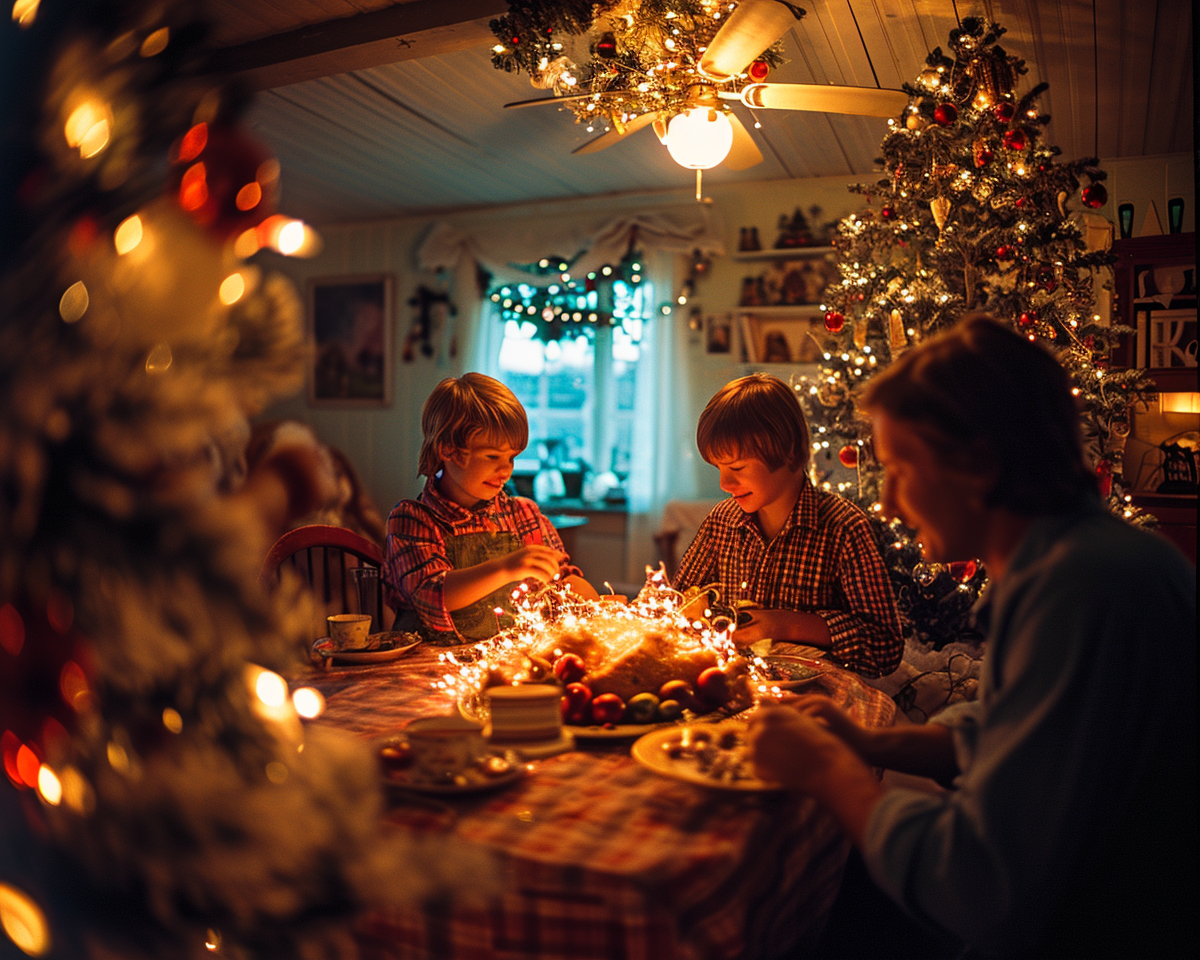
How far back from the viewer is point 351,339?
7129 mm

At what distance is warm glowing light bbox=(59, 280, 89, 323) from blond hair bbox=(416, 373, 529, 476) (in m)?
1.40

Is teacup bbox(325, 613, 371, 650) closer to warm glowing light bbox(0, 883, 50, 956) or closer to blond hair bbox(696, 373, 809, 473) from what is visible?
blond hair bbox(696, 373, 809, 473)

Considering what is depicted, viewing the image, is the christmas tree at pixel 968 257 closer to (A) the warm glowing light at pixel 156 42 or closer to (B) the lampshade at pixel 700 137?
(B) the lampshade at pixel 700 137

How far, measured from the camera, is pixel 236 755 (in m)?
0.79

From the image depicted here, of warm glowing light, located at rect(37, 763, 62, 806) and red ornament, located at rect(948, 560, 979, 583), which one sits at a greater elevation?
warm glowing light, located at rect(37, 763, 62, 806)

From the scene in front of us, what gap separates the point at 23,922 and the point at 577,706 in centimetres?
80

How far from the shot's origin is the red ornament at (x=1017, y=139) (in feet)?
10.5

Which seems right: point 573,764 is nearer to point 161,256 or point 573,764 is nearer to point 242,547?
point 242,547

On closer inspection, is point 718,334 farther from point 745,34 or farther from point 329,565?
point 329,565

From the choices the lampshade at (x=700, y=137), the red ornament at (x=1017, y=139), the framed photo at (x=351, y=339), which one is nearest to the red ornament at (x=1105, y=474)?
the red ornament at (x=1017, y=139)

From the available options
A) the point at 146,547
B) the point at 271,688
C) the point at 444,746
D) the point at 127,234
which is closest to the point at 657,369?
the point at 444,746

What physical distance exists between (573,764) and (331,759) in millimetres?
561

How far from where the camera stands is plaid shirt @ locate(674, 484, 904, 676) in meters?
1.93

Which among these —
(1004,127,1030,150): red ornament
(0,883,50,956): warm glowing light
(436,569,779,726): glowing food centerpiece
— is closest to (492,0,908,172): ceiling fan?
(1004,127,1030,150): red ornament
